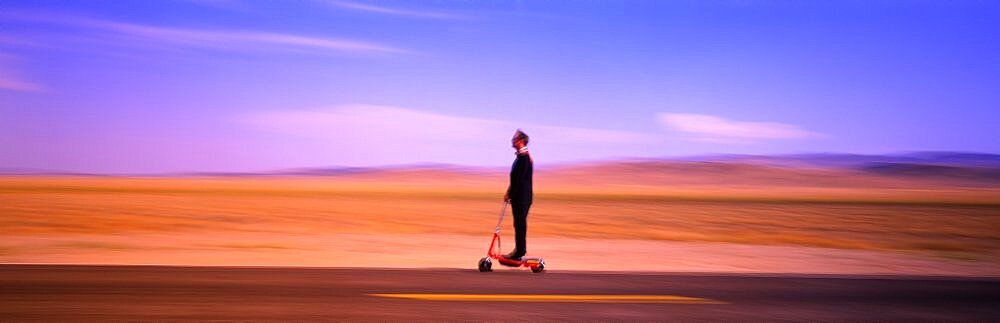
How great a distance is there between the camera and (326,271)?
1006 centimetres

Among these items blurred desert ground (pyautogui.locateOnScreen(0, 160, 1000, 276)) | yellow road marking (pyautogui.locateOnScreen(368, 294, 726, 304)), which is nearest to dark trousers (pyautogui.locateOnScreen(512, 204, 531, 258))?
blurred desert ground (pyautogui.locateOnScreen(0, 160, 1000, 276))

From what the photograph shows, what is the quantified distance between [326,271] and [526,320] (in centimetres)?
369

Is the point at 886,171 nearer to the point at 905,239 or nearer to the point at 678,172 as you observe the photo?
the point at 678,172

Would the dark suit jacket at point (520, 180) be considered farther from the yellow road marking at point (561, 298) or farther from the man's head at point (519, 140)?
the yellow road marking at point (561, 298)

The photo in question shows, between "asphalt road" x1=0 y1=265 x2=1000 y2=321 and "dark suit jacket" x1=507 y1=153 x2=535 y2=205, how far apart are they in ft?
2.99

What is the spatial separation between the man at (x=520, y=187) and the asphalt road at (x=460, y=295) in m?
0.50

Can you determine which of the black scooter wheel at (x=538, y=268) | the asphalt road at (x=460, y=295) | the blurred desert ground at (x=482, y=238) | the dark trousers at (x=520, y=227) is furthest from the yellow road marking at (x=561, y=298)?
the blurred desert ground at (x=482, y=238)

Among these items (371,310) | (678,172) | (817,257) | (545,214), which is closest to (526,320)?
(371,310)

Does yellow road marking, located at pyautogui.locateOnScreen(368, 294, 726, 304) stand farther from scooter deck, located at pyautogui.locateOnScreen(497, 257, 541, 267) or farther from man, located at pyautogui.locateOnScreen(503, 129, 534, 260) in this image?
man, located at pyautogui.locateOnScreen(503, 129, 534, 260)

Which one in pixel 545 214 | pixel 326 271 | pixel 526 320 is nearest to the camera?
pixel 526 320

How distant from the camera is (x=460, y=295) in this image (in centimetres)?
838

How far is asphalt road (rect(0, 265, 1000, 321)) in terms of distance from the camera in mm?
7238

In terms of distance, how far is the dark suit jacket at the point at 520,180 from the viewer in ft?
35.3

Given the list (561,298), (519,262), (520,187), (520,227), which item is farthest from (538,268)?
(561,298)
